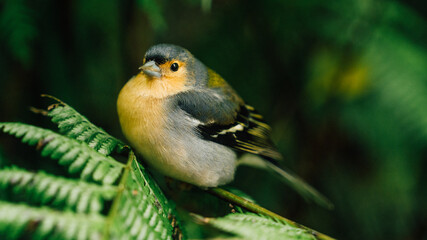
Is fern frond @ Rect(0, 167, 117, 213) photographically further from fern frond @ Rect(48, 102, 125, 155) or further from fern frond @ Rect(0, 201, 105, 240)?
fern frond @ Rect(48, 102, 125, 155)

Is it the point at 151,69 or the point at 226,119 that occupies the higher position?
the point at 151,69

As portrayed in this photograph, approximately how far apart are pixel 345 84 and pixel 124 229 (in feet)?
9.96

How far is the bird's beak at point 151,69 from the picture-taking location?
239 cm

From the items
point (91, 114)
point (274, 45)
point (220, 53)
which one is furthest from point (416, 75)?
point (91, 114)

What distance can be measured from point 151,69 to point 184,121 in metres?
0.45

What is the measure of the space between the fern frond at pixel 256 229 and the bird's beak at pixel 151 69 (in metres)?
1.20

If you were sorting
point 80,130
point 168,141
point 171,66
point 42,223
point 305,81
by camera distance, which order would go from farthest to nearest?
point 305,81 < point 171,66 < point 168,141 < point 80,130 < point 42,223

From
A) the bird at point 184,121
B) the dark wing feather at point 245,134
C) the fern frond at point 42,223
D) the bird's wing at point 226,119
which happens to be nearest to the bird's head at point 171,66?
the bird at point 184,121

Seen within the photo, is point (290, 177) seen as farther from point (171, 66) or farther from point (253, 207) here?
point (171, 66)

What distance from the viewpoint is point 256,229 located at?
1399 millimetres

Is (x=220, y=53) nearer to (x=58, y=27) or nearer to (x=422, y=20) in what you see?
(x=58, y=27)

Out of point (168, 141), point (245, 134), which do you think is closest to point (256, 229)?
point (168, 141)

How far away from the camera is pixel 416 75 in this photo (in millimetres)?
3203

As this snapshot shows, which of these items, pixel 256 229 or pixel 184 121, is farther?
pixel 184 121
